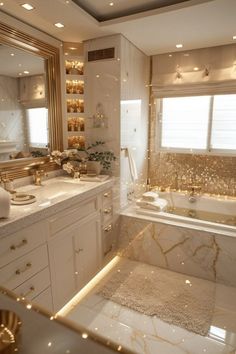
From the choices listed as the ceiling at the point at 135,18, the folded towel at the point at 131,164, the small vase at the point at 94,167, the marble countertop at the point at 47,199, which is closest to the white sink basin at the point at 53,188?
the marble countertop at the point at 47,199

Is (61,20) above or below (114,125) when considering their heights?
above

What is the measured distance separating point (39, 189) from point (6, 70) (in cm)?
104

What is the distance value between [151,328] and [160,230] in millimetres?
916

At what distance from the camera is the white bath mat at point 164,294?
1.91 m

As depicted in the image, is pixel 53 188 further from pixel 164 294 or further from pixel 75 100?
pixel 164 294

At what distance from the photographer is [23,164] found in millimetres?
2268

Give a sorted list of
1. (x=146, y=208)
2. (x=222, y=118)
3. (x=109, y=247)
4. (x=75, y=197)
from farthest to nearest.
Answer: (x=222, y=118), (x=146, y=208), (x=109, y=247), (x=75, y=197)

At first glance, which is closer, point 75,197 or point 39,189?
point 75,197

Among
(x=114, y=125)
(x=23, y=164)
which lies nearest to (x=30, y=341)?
(x=23, y=164)

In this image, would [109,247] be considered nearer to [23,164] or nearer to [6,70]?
[23,164]

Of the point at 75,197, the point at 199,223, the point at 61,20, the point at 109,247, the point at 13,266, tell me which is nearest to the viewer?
the point at 13,266

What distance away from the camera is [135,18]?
6.86 ft

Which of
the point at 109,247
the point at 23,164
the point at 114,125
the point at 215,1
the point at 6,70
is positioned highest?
the point at 215,1

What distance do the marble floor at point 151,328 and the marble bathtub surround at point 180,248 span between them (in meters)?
0.24
